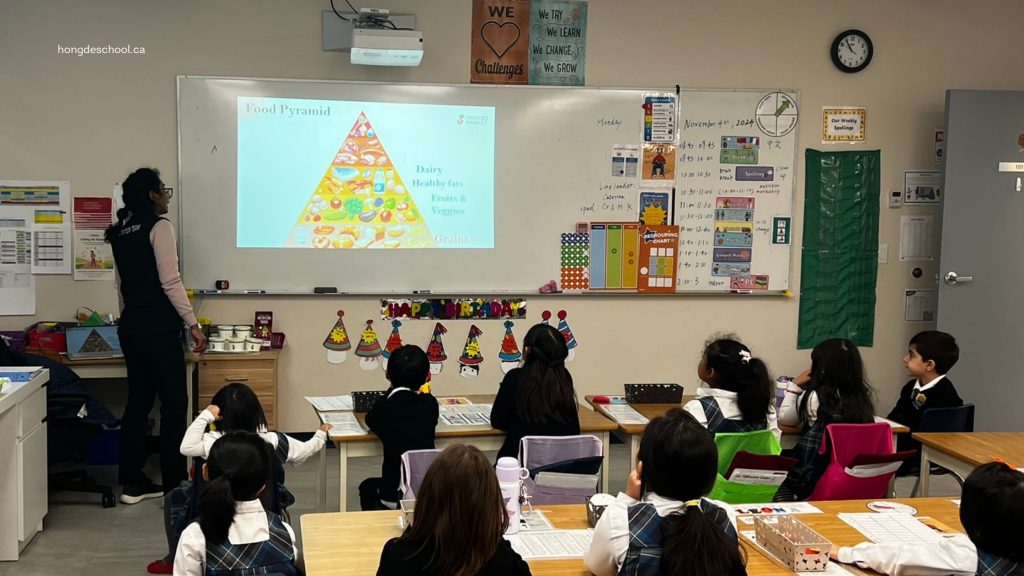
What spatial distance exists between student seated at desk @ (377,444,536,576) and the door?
498 centimetres

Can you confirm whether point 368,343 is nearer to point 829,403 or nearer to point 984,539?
point 829,403

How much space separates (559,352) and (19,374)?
7.58 feet

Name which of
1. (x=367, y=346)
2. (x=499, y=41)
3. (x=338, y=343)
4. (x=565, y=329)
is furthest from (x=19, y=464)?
(x=499, y=41)

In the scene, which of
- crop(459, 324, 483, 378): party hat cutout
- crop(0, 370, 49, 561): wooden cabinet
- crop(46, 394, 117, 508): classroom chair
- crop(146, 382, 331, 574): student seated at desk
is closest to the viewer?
crop(146, 382, 331, 574): student seated at desk

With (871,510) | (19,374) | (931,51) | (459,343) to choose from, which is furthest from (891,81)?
(19,374)

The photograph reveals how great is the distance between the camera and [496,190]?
5.80 meters

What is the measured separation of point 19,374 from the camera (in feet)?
13.1

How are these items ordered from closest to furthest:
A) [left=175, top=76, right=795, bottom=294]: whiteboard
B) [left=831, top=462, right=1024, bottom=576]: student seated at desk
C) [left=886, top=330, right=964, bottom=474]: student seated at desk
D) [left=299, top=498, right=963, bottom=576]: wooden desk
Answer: [left=831, top=462, right=1024, bottom=576]: student seated at desk → [left=299, top=498, right=963, bottom=576]: wooden desk → [left=886, top=330, right=964, bottom=474]: student seated at desk → [left=175, top=76, right=795, bottom=294]: whiteboard

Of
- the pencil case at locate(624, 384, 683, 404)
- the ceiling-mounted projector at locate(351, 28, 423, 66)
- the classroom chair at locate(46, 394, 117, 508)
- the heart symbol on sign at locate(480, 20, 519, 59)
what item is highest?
the heart symbol on sign at locate(480, 20, 519, 59)

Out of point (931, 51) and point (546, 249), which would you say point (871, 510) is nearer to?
point (546, 249)

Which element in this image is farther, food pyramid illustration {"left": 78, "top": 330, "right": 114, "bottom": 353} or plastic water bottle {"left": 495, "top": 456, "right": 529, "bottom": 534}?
food pyramid illustration {"left": 78, "top": 330, "right": 114, "bottom": 353}

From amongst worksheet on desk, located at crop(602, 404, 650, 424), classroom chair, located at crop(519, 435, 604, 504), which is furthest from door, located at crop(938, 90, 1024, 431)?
classroom chair, located at crop(519, 435, 604, 504)

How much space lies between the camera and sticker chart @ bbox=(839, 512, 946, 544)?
8.31 ft

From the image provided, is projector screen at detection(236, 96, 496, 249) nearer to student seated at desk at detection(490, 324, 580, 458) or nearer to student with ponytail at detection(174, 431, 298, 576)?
student seated at desk at detection(490, 324, 580, 458)
